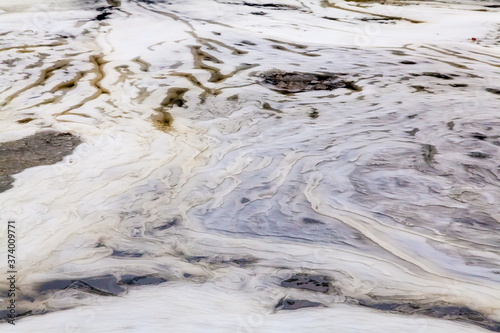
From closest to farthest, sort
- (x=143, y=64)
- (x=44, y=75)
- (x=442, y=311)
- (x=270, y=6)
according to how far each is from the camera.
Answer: (x=442, y=311) < (x=44, y=75) < (x=143, y=64) < (x=270, y=6)

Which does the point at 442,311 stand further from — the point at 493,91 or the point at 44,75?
the point at 44,75

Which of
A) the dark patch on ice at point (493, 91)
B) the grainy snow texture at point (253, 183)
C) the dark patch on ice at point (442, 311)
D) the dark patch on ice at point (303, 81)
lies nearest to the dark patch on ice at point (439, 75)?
the grainy snow texture at point (253, 183)

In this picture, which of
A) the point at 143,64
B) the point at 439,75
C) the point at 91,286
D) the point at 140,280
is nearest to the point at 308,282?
the point at 140,280

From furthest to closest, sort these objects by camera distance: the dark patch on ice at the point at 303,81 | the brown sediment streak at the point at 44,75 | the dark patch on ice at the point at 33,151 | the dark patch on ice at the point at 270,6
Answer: the dark patch on ice at the point at 270,6
the dark patch on ice at the point at 303,81
the brown sediment streak at the point at 44,75
the dark patch on ice at the point at 33,151

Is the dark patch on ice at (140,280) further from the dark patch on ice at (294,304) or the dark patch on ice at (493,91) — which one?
the dark patch on ice at (493,91)

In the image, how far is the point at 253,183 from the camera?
2.13 metres

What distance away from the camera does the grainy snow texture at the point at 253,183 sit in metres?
1.52

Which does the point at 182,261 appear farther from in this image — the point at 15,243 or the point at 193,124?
the point at 193,124

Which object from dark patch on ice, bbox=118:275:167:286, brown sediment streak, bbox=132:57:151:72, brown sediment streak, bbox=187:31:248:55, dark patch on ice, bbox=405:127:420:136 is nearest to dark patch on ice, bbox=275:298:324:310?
dark patch on ice, bbox=118:275:167:286

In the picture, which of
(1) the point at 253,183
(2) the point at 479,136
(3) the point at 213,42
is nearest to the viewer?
(1) the point at 253,183

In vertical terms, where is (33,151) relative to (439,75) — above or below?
below

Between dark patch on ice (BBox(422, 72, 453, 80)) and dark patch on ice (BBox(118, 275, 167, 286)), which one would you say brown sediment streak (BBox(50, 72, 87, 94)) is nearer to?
dark patch on ice (BBox(118, 275, 167, 286))

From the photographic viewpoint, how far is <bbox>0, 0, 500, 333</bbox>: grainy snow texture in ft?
4.99

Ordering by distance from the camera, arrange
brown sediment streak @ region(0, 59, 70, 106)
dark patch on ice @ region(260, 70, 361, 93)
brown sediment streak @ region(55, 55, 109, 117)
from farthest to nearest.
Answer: dark patch on ice @ region(260, 70, 361, 93) < brown sediment streak @ region(0, 59, 70, 106) < brown sediment streak @ region(55, 55, 109, 117)
